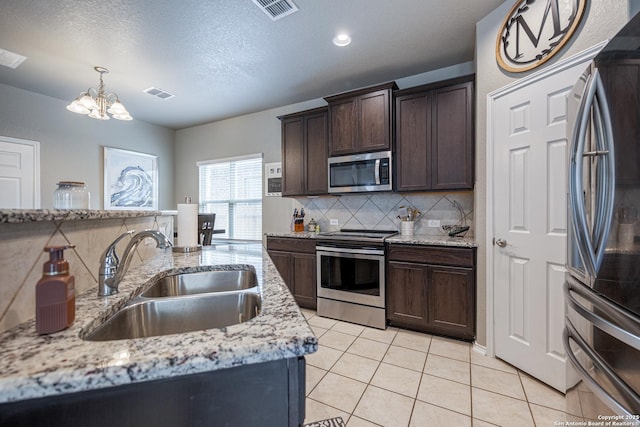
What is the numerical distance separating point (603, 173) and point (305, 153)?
2843 mm

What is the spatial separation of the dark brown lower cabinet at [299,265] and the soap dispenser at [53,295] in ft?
8.47

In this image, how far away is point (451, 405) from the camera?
165cm

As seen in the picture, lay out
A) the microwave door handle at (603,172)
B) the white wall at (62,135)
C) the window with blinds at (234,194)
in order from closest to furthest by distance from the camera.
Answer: the microwave door handle at (603,172)
the white wall at (62,135)
the window with blinds at (234,194)

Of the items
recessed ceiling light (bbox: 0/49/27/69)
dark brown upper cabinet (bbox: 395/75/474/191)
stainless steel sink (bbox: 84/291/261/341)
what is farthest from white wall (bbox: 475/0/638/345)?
recessed ceiling light (bbox: 0/49/27/69)

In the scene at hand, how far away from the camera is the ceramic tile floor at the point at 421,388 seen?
1.56m

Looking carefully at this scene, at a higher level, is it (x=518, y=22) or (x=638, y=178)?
(x=518, y=22)

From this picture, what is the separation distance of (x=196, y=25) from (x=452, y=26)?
2135 millimetres

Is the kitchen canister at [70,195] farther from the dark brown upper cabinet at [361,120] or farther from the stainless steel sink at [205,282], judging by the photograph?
the dark brown upper cabinet at [361,120]

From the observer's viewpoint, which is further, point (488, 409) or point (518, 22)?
point (518, 22)

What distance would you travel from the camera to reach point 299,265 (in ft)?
10.6

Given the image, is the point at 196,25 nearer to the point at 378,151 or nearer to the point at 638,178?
the point at 378,151

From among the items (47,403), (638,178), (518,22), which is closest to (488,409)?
(638,178)

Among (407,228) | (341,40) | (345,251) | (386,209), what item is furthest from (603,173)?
(386,209)

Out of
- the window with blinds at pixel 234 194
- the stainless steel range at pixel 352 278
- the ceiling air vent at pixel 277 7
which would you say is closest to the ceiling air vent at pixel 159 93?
the window with blinds at pixel 234 194
